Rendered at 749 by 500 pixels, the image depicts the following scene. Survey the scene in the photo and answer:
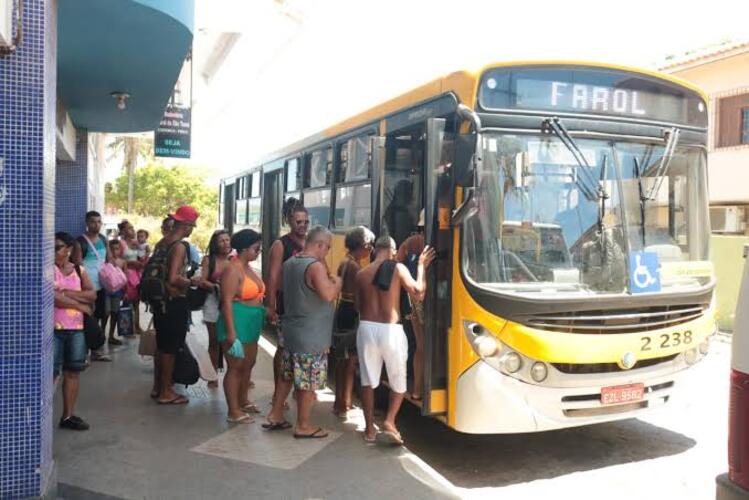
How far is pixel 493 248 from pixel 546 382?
3.36 feet

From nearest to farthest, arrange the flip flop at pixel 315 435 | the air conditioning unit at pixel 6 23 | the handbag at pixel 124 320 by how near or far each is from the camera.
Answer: the air conditioning unit at pixel 6 23 < the flip flop at pixel 315 435 < the handbag at pixel 124 320

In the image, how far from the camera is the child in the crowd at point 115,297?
9016 millimetres

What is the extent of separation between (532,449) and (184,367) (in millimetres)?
3427

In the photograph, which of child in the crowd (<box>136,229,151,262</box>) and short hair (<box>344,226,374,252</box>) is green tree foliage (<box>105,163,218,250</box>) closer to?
child in the crowd (<box>136,229,151,262</box>)

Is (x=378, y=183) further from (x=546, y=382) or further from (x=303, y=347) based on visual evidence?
(x=546, y=382)

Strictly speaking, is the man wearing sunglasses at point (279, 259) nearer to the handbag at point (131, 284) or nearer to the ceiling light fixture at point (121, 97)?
the ceiling light fixture at point (121, 97)

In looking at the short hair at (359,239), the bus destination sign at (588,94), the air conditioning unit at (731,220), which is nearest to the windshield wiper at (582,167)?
the bus destination sign at (588,94)

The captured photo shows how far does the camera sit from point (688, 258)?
5.44 m

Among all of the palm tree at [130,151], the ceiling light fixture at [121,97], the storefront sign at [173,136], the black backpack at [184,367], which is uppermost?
the palm tree at [130,151]

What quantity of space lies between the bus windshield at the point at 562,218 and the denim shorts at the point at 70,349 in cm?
318

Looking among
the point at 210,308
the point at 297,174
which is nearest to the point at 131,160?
the point at 297,174

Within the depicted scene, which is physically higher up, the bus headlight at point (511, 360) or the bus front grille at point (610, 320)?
the bus front grille at point (610, 320)

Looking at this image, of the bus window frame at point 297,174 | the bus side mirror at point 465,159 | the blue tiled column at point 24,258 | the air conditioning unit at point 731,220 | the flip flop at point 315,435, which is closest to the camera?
the blue tiled column at point 24,258

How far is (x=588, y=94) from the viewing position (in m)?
5.12
